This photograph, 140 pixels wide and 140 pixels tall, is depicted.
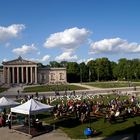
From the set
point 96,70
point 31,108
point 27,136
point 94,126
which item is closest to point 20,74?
point 96,70

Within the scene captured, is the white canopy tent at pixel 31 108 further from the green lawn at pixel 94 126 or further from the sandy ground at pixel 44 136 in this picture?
the green lawn at pixel 94 126

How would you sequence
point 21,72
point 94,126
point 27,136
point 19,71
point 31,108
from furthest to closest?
point 19,71 → point 21,72 → point 94,126 → point 31,108 → point 27,136

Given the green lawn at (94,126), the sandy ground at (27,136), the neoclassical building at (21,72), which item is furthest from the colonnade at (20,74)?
the sandy ground at (27,136)

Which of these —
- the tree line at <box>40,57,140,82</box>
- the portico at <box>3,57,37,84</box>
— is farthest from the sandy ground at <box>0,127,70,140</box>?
the tree line at <box>40,57,140,82</box>

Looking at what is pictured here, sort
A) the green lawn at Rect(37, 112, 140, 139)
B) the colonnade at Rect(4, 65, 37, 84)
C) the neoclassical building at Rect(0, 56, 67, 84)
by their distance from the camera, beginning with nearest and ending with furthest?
the green lawn at Rect(37, 112, 140, 139)
the colonnade at Rect(4, 65, 37, 84)
the neoclassical building at Rect(0, 56, 67, 84)

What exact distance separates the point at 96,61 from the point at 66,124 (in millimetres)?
140368

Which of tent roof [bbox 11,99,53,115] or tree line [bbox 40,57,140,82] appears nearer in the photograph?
tent roof [bbox 11,99,53,115]

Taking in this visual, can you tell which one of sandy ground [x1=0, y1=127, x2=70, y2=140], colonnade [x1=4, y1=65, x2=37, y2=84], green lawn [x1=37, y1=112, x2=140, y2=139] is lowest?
sandy ground [x1=0, y1=127, x2=70, y2=140]

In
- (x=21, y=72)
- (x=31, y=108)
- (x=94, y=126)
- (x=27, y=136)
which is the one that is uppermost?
(x=21, y=72)

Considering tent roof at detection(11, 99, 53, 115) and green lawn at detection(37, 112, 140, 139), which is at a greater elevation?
tent roof at detection(11, 99, 53, 115)

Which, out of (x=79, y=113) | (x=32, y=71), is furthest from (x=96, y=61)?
(x=79, y=113)

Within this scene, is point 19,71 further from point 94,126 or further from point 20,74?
point 94,126

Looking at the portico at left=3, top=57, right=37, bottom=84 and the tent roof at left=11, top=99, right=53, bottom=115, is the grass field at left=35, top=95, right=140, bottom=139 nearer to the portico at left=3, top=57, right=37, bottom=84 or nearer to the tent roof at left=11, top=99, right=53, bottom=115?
the tent roof at left=11, top=99, right=53, bottom=115

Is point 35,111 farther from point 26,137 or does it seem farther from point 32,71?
point 32,71
